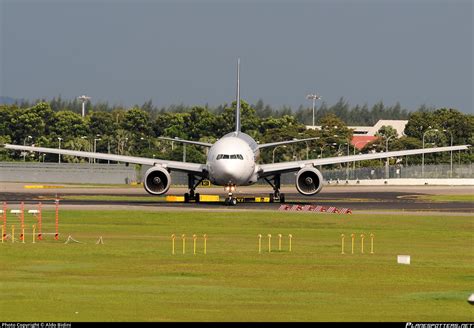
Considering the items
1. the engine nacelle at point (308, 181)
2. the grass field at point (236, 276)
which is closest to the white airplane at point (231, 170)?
the engine nacelle at point (308, 181)

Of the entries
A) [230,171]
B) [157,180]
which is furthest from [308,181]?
[157,180]

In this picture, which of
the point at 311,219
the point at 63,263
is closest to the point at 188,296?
the point at 63,263

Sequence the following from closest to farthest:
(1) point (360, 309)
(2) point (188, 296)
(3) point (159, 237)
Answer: (1) point (360, 309), (2) point (188, 296), (3) point (159, 237)

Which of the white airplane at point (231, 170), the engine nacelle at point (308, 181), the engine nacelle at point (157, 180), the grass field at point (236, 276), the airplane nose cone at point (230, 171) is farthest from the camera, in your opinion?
the engine nacelle at point (308, 181)

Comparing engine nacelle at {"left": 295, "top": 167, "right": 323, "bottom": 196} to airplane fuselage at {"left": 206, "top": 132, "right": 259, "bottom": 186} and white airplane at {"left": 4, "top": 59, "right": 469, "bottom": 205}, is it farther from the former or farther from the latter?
airplane fuselage at {"left": 206, "top": 132, "right": 259, "bottom": 186}

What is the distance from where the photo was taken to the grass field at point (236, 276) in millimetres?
25797

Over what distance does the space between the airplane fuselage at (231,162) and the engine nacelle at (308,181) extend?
3165 mm

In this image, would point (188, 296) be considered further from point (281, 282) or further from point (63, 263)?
point (63, 263)

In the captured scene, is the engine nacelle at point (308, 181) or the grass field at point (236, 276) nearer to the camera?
the grass field at point (236, 276)

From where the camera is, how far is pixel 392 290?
1202 inches

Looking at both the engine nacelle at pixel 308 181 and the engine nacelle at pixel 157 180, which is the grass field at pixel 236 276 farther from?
the engine nacelle at pixel 308 181

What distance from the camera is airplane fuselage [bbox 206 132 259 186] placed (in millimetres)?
74375

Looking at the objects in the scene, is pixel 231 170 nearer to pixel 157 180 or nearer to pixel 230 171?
pixel 230 171

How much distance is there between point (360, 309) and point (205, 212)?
3804cm
